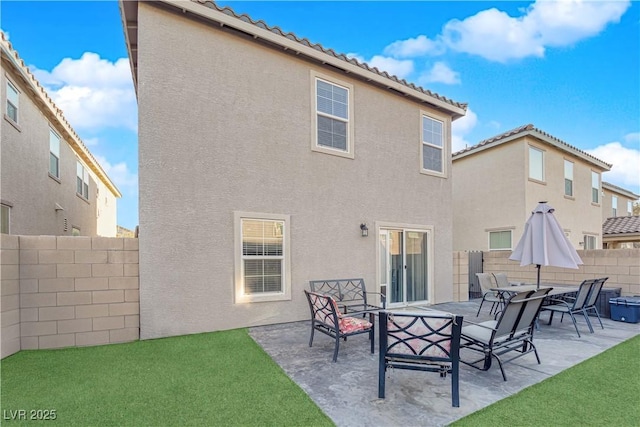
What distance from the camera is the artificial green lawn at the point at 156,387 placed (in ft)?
10.9

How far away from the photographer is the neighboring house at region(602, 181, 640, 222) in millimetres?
21172

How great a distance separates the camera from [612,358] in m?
5.07

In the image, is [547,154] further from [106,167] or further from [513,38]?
[106,167]

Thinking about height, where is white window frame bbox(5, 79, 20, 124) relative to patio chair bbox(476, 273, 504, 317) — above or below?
above

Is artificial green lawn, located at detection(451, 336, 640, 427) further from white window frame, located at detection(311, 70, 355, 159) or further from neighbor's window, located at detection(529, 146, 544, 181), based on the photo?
neighbor's window, located at detection(529, 146, 544, 181)

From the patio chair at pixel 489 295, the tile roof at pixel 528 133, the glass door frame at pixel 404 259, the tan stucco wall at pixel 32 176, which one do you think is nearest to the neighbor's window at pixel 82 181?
the tan stucco wall at pixel 32 176

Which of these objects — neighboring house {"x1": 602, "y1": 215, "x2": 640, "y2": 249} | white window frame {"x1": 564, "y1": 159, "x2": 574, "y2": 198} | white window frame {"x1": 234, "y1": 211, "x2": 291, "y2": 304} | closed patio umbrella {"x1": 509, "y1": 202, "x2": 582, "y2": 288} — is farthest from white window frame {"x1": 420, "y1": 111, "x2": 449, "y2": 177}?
neighboring house {"x1": 602, "y1": 215, "x2": 640, "y2": 249}

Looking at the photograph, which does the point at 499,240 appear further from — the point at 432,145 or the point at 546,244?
the point at 546,244

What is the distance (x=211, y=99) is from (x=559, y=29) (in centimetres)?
1208

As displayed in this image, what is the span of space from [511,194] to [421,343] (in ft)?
41.5

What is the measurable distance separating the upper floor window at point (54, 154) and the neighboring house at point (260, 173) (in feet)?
17.4

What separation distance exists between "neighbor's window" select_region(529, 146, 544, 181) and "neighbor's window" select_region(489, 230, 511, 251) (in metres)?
2.73

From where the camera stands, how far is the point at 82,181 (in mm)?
14484

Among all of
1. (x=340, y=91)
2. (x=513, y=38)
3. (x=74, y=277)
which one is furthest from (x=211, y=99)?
(x=513, y=38)
